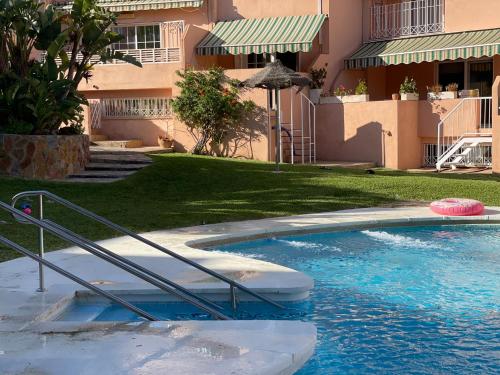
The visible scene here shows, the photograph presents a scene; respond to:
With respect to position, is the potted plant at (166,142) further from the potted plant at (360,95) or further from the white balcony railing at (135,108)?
the potted plant at (360,95)

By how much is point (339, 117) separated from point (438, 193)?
31.6 ft

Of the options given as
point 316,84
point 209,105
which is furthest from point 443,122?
point 209,105

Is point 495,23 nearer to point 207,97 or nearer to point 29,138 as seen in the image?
point 207,97

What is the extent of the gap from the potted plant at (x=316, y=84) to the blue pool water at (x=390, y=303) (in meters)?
13.8

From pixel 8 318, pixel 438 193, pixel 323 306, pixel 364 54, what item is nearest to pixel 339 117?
pixel 364 54

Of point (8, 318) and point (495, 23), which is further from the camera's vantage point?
point (495, 23)

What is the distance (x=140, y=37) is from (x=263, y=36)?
5881mm

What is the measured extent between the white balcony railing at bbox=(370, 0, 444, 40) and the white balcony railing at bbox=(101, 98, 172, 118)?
8.88 meters

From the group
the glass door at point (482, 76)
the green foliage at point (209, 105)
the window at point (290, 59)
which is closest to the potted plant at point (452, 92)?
the glass door at point (482, 76)

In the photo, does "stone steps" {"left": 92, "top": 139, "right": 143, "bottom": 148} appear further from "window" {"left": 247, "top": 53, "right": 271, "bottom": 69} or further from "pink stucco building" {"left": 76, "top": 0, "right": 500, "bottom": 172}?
"window" {"left": 247, "top": 53, "right": 271, "bottom": 69}

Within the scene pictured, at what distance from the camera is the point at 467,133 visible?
84.8 ft

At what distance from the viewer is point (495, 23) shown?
26.9 meters

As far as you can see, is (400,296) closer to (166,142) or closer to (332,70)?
(166,142)

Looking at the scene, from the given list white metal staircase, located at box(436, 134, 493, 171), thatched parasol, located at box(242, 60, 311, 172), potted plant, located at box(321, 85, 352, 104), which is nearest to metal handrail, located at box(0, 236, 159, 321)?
thatched parasol, located at box(242, 60, 311, 172)
